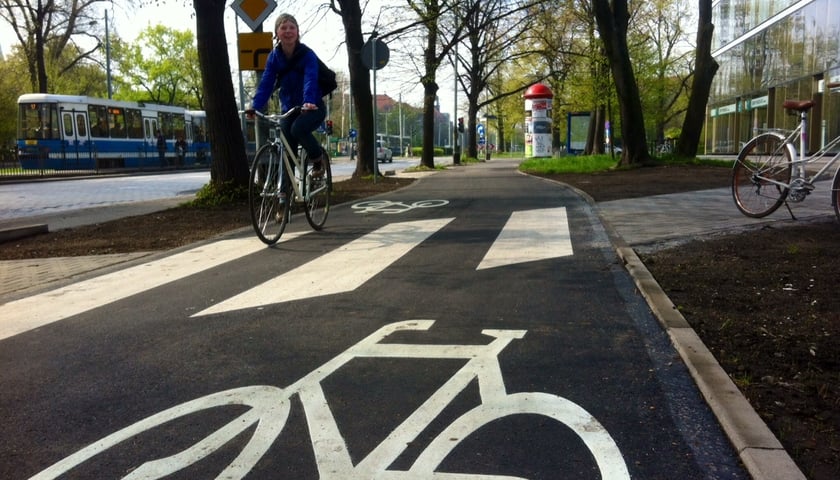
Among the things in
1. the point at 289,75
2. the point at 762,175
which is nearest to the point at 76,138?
the point at 289,75

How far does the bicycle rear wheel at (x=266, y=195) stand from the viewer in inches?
263

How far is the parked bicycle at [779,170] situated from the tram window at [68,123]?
29.7 metres

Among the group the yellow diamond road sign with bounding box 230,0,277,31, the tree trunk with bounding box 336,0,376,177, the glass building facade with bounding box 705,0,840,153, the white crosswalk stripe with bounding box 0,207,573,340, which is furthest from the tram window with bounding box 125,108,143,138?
the white crosswalk stripe with bounding box 0,207,573,340

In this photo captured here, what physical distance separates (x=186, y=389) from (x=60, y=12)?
39755 mm

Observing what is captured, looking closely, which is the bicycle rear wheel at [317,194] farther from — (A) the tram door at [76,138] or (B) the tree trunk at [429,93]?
(A) the tram door at [76,138]

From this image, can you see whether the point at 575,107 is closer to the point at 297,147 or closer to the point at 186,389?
the point at 297,147

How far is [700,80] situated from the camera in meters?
20.4

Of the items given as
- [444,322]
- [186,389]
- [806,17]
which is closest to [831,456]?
[444,322]

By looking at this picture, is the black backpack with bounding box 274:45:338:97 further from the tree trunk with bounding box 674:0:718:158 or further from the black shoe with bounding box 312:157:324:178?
the tree trunk with bounding box 674:0:718:158

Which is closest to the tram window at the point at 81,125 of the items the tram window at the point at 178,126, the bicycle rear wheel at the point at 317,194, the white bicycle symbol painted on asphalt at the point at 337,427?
the tram window at the point at 178,126

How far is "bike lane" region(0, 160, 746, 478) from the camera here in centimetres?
241

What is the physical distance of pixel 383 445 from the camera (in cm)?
249

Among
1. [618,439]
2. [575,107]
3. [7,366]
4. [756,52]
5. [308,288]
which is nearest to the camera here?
[618,439]

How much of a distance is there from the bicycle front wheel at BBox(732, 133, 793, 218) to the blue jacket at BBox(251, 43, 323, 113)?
487 centimetres
